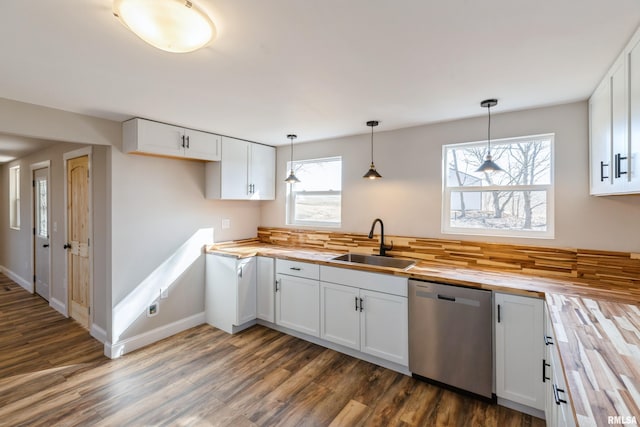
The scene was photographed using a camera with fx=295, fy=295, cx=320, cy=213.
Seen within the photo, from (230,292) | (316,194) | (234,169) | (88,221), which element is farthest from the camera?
(316,194)

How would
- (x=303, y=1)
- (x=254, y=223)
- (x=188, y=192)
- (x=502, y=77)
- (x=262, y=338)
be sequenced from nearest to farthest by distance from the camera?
(x=303, y=1), (x=502, y=77), (x=262, y=338), (x=188, y=192), (x=254, y=223)

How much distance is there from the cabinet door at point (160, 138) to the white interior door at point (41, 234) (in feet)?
9.47

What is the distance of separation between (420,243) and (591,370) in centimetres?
205

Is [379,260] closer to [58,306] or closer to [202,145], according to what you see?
[202,145]

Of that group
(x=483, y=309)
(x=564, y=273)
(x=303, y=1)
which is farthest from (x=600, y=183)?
(x=303, y=1)

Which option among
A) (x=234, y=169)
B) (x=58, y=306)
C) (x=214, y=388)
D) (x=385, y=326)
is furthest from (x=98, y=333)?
(x=385, y=326)

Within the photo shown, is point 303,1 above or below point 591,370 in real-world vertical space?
above

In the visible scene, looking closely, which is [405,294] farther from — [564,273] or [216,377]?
[216,377]

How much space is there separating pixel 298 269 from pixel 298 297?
311 millimetres

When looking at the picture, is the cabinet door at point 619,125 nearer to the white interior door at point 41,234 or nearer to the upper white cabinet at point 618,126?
the upper white cabinet at point 618,126

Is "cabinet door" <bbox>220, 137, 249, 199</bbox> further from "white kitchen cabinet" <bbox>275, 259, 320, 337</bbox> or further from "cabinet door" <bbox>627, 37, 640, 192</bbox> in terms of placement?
"cabinet door" <bbox>627, 37, 640, 192</bbox>

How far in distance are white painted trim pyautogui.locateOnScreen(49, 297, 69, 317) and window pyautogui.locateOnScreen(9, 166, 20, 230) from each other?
232 cm

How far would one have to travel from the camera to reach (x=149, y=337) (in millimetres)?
3180

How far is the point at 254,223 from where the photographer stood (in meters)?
4.43
